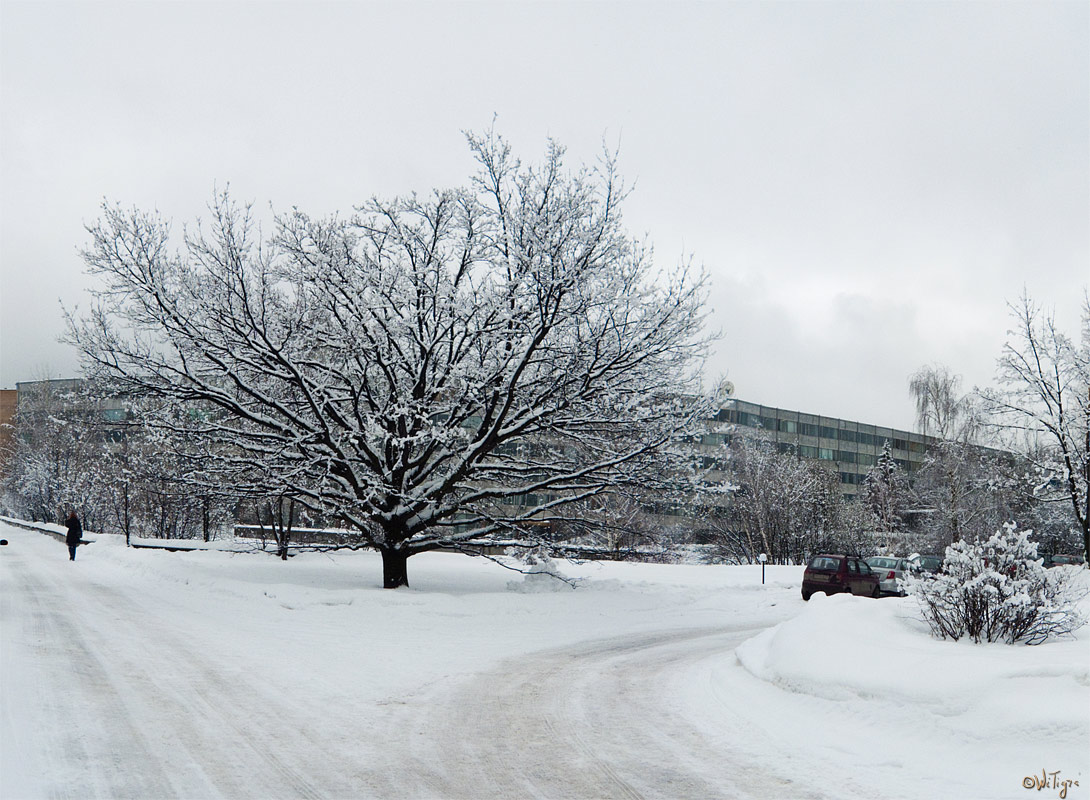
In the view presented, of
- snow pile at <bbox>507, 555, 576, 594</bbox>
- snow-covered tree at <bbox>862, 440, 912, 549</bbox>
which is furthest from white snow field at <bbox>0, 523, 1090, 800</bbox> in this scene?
snow-covered tree at <bbox>862, 440, 912, 549</bbox>

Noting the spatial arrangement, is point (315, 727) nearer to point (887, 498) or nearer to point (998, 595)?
point (998, 595)

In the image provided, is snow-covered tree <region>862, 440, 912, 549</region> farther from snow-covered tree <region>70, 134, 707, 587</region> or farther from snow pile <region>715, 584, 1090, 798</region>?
snow pile <region>715, 584, 1090, 798</region>

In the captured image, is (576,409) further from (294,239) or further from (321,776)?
(321,776)

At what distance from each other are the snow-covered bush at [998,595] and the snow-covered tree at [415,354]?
29.8ft

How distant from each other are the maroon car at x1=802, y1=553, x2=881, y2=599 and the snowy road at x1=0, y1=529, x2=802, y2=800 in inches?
498

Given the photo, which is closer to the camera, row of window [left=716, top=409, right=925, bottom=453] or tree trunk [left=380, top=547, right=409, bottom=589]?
tree trunk [left=380, top=547, right=409, bottom=589]

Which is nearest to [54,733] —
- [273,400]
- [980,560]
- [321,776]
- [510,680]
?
[321,776]

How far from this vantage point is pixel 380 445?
20141 millimetres

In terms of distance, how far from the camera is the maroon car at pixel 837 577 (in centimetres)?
2422

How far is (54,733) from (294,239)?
1386 cm

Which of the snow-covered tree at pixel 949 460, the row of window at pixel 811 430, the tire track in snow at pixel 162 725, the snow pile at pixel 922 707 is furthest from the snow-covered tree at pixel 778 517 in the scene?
the row of window at pixel 811 430

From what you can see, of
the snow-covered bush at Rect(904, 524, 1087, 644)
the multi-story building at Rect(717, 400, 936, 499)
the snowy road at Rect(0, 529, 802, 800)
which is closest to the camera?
the snowy road at Rect(0, 529, 802, 800)

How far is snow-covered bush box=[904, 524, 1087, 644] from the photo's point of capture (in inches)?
355

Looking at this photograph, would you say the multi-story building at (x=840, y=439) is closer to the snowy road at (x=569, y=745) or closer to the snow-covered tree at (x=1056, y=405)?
the snow-covered tree at (x=1056, y=405)
